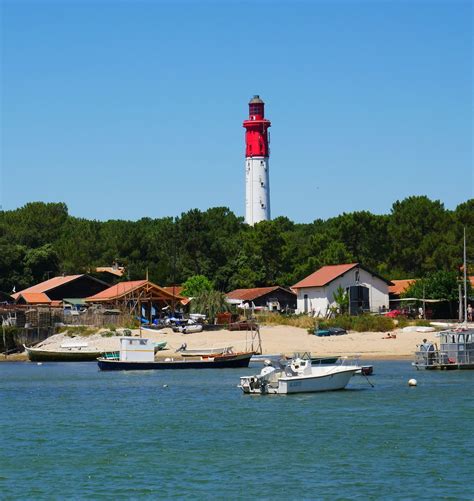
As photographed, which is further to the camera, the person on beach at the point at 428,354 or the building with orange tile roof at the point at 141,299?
the building with orange tile roof at the point at 141,299

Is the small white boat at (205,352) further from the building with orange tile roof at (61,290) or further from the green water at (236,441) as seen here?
the building with orange tile roof at (61,290)

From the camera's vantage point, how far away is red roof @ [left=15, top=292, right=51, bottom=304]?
10906cm

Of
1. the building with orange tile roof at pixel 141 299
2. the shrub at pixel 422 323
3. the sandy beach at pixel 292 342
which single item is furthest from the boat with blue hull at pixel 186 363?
the building with orange tile roof at pixel 141 299

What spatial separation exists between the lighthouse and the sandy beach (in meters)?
47.5

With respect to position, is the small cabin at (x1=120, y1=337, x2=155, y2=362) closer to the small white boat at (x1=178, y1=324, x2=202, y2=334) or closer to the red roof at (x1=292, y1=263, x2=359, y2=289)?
the small white boat at (x1=178, y1=324, x2=202, y2=334)

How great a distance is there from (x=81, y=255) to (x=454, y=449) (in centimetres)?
9237

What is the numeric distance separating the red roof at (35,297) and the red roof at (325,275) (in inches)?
982

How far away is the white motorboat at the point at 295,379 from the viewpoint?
5366 centimetres

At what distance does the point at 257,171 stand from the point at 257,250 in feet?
74.3

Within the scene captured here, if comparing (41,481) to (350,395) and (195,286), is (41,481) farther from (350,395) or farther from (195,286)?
(195,286)

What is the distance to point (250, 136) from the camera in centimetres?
13712

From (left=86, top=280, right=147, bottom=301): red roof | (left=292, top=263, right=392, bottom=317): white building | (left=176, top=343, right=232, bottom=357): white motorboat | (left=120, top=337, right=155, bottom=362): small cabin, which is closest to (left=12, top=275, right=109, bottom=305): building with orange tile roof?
(left=86, top=280, right=147, bottom=301): red roof

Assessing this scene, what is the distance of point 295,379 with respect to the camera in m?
53.3

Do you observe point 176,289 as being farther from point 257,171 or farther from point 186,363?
point 186,363
